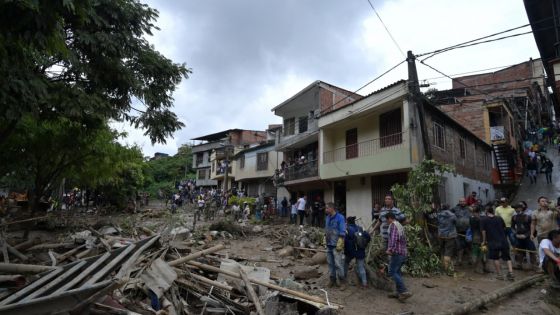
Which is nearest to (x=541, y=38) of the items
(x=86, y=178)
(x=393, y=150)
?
(x=393, y=150)

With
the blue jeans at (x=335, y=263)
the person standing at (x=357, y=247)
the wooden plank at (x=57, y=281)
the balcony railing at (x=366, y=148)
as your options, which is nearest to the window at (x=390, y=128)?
the balcony railing at (x=366, y=148)

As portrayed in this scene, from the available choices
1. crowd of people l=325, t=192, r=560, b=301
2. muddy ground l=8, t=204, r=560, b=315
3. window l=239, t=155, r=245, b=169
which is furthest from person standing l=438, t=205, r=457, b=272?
window l=239, t=155, r=245, b=169

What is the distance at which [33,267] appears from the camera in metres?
5.96

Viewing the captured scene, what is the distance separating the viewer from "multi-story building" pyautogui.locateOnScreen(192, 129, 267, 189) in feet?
143

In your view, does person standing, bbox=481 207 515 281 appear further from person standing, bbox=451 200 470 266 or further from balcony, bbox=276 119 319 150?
balcony, bbox=276 119 319 150

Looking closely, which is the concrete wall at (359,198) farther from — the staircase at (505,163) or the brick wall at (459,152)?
the staircase at (505,163)

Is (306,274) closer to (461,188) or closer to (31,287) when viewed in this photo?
Answer: (31,287)

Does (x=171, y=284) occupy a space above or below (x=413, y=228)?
below

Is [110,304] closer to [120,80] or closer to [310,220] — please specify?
[120,80]

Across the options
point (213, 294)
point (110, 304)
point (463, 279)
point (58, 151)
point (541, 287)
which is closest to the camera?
point (110, 304)

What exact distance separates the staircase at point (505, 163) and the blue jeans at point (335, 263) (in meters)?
20.3

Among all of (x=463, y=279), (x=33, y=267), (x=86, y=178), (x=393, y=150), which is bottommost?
(x=463, y=279)

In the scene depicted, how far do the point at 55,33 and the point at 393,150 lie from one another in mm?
13992

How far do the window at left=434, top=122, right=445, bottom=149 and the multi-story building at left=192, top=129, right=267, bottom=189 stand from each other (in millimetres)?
28054
